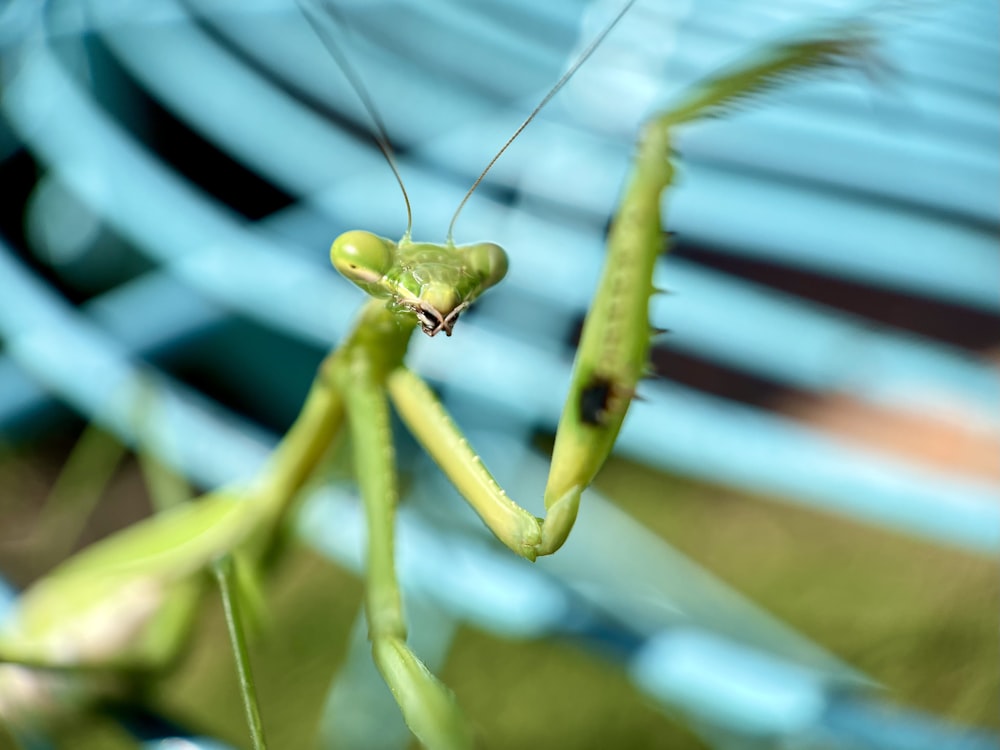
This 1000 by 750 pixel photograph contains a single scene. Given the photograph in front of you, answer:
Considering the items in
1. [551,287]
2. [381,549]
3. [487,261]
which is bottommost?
[551,287]

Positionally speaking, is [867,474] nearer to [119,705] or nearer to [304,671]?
[119,705]

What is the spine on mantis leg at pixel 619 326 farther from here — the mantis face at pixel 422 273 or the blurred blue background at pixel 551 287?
the blurred blue background at pixel 551 287


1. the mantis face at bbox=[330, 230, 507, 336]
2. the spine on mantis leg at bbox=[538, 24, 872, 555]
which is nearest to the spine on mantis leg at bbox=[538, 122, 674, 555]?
the spine on mantis leg at bbox=[538, 24, 872, 555]

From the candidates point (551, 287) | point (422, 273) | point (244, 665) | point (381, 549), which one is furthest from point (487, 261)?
point (551, 287)

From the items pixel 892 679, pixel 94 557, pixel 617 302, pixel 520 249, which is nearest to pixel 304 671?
pixel 94 557

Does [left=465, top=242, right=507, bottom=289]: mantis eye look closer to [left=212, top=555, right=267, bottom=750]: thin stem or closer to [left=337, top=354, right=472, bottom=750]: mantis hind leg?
[left=337, top=354, right=472, bottom=750]: mantis hind leg

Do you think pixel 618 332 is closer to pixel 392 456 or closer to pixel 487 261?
pixel 487 261
